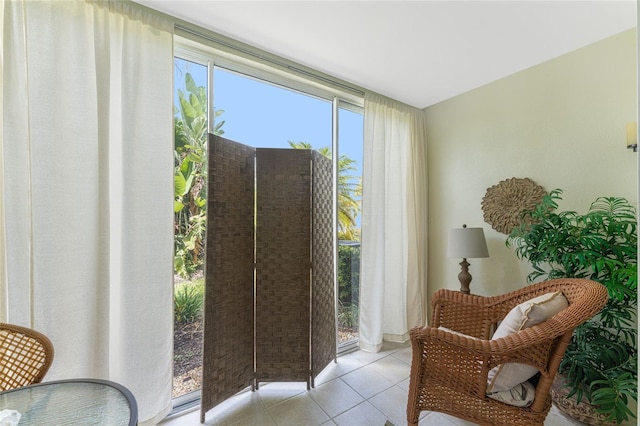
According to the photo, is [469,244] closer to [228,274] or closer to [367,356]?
[367,356]

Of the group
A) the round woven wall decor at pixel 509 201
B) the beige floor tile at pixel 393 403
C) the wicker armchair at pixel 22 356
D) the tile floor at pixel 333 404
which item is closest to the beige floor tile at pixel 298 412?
the tile floor at pixel 333 404

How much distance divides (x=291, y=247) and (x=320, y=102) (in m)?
1.46

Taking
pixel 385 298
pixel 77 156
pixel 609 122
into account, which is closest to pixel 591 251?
pixel 609 122

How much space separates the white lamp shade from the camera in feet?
7.16

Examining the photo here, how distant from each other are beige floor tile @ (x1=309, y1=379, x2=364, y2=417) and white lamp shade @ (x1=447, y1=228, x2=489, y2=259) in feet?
4.55

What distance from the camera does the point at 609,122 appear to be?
1.86 m

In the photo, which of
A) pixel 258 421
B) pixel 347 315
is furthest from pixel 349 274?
pixel 258 421

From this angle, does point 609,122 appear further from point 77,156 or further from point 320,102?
point 77,156

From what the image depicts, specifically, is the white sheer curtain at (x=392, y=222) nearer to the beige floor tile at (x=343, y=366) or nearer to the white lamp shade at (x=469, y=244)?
the beige floor tile at (x=343, y=366)

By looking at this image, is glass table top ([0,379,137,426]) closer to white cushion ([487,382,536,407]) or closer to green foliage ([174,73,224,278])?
green foliage ([174,73,224,278])

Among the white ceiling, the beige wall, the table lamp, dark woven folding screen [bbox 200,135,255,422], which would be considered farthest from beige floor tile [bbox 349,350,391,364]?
the white ceiling

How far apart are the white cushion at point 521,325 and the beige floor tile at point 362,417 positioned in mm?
793

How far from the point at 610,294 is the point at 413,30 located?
6.57ft

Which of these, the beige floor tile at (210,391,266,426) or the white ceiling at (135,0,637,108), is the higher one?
the white ceiling at (135,0,637,108)
